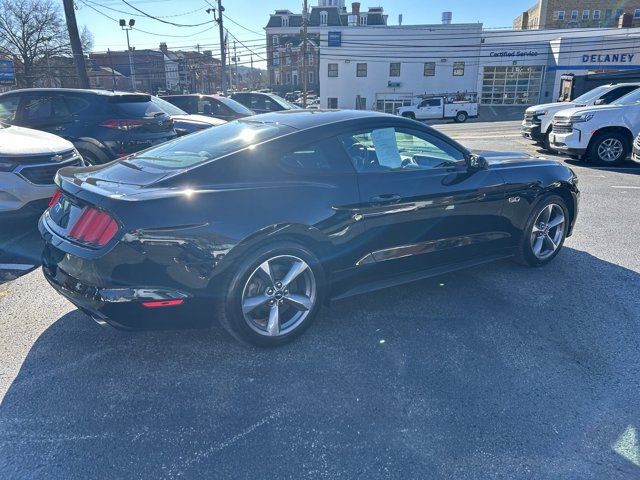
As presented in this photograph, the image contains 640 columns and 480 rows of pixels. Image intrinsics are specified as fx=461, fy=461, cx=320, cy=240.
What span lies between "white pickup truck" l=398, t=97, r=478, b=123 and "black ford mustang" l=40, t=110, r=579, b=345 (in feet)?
102

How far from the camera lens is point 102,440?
7.64ft

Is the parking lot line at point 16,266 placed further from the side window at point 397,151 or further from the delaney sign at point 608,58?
the delaney sign at point 608,58

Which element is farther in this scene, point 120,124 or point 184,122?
point 184,122

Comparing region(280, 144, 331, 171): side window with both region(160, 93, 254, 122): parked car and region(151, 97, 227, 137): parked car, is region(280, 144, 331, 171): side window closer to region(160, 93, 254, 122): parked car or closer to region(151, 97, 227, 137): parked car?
region(151, 97, 227, 137): parked car

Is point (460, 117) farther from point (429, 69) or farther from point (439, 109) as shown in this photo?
point (429, 69)

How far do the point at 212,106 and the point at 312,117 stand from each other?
955 centimetres

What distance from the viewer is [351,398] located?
2670 mm

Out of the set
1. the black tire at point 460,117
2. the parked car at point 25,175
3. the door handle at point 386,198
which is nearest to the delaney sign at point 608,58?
the black tire at point 460,117

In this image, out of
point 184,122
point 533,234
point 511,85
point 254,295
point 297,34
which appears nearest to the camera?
point 254,295

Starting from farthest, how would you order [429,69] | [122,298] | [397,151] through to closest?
1. [429,69]
2. [397,151]
3. [122,298]

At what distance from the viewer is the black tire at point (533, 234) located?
14.4ft

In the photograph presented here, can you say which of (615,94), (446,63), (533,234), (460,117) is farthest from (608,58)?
(533,234)

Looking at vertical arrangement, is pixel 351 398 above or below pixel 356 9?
below

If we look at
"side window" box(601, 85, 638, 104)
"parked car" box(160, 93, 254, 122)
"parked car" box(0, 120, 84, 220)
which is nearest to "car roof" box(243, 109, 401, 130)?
"parked car" box(0, 120, 84, 220)
